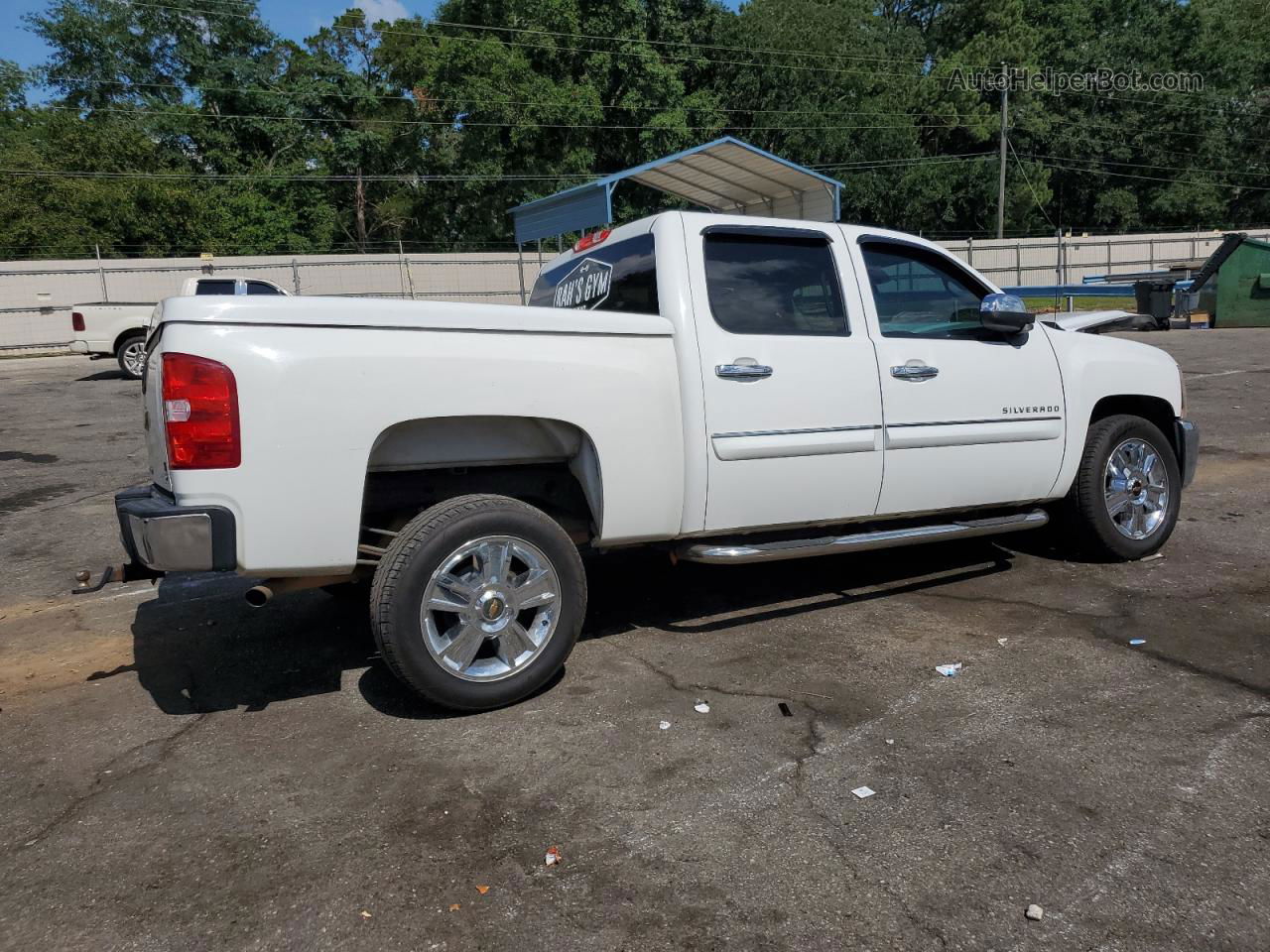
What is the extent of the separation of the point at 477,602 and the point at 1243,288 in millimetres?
22678

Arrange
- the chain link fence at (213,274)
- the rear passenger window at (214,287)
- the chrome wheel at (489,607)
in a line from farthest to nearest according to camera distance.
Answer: the chain link fence at (213,274) → the rear passenger window at (214,287) → the chrome wheel at (489,607)

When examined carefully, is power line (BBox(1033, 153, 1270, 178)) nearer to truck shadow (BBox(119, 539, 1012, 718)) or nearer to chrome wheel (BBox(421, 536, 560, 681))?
truck shadow (BBox(119, 539, 1012, 718))

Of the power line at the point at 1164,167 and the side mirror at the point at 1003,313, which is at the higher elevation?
the power line at the point at 1164,167

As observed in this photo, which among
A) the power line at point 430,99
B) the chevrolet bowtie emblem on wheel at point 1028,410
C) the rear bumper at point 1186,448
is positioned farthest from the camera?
the power line at point 430,99

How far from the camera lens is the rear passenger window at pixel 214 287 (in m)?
14.8

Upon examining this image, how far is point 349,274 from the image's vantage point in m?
29.0

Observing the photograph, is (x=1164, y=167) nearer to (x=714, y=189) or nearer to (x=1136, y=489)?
(x=714, y=189)

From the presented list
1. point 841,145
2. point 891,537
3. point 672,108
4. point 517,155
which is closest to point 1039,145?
point 841,145

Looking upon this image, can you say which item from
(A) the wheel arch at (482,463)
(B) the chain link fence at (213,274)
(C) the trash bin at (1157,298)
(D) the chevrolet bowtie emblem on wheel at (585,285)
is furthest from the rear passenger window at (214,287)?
(C) the trash bin at (1157,298)

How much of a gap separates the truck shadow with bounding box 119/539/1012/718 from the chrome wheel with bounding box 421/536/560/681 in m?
0.28

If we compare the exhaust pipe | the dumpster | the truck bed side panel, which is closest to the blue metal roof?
the truck bed side panel

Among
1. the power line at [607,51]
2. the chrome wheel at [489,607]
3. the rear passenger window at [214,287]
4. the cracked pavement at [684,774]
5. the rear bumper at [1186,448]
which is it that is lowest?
the cracked pavement at [684,774]

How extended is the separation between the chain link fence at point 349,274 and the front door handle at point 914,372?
18.6 m

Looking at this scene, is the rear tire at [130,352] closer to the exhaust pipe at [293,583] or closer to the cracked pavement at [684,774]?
the cracked pavement at [684,774]
